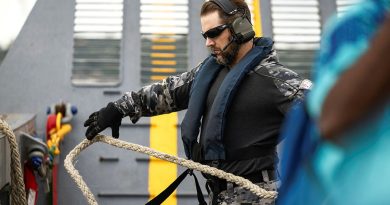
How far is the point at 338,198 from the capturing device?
0.66 m

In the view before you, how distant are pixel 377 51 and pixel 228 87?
1364 millimetres

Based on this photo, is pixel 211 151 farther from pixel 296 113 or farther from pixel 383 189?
pixel 383 189

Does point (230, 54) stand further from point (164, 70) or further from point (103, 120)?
point (164, 70)

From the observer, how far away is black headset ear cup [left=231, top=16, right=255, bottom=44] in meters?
2.04

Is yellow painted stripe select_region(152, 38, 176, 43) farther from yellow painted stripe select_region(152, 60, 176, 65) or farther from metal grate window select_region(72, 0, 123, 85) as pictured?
metal grate window select_region(72, 0, 123, 85)

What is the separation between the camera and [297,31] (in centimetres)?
381

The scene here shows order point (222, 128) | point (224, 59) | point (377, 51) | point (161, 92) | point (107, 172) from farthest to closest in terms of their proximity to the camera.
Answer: point (107, 172) < point (161, 92) < point (224, 59) < point (222, 128) < point (377, 51)

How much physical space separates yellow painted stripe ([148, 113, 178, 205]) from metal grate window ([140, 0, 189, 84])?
0.30m

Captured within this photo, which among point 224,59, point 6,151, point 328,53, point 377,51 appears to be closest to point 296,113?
point 328,53

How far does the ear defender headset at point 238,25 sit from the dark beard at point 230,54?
24mm

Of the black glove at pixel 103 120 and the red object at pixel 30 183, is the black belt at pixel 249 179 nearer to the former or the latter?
the black glove at pixel 103 120

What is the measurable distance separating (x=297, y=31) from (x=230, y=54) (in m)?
1.86

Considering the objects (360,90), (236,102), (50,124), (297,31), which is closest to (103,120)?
(236,102)

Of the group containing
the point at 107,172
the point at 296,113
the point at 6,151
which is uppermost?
the point at 296,113
